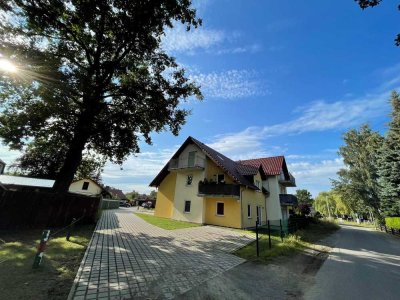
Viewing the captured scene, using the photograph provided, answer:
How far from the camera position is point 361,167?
34125mm

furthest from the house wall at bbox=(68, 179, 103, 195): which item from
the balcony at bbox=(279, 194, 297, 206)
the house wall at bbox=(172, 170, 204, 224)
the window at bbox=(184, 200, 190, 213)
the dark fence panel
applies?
the balcony at bbox=(279, 194, 297, 206)

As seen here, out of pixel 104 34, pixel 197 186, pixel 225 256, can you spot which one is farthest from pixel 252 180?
pixel 104 34

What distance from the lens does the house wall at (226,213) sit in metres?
20.7

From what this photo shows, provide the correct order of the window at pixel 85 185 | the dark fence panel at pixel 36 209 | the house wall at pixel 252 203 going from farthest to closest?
the window at pixel 85 185 < the house wall at pixel 252 203 < the dark fence panel at pixel 36 209

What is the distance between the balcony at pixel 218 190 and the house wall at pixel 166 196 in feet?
16.4

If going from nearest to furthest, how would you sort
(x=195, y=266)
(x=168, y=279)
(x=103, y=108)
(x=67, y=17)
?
(x=168, y=279), (x=195, y=266), (x=67, y=17), (x=103, y=108)

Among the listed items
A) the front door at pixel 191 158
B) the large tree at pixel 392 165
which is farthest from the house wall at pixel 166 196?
the large tree at pixel 392 165

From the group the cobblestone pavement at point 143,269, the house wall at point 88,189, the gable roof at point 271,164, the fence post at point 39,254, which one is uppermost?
the gable roof at point 271,164

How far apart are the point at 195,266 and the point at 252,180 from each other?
18675 millimetres

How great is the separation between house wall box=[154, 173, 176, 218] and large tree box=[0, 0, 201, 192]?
9.77 meters

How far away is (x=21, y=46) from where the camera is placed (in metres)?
11.9

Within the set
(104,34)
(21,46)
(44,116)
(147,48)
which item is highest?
(104,34)

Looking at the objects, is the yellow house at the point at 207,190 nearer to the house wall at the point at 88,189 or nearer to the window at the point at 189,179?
the window at the point at 189,179

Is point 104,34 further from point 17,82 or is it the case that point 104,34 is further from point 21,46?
point 17,82
